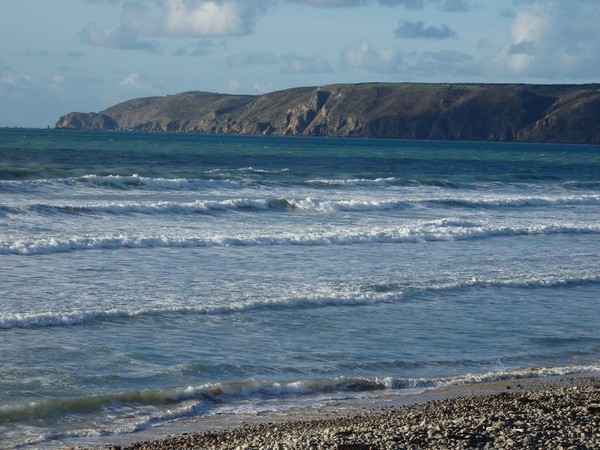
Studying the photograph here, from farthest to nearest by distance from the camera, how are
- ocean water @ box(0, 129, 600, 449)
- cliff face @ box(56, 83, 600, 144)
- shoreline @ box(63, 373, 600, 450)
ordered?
1. cliff face @ box(56, 83, 600, 144)
2. ocean water @ box(0, 129, 600, 449)
3. shoreline @ box(63, 373, 600, 450)

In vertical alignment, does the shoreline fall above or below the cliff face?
below

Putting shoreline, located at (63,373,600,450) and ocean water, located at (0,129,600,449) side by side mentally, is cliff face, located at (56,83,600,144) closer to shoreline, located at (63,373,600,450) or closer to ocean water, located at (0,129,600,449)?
ocean water, located at (0,129,600,449)

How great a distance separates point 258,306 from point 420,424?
634 centimetres

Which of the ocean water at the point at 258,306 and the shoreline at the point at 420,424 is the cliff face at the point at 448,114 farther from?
the shoreline at the point at 420,424

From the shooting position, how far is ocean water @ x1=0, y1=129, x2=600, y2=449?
11.3 m

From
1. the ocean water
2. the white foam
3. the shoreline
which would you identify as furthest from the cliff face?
the shoreline

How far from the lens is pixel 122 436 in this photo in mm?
9828

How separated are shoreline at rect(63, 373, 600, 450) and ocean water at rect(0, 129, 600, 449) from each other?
15.6 inches

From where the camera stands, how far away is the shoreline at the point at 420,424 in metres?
9.06

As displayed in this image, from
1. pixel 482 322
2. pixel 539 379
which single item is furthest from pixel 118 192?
pixel 539 379

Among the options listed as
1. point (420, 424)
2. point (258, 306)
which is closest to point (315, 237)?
point (258, 306)

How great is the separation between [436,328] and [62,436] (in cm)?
691

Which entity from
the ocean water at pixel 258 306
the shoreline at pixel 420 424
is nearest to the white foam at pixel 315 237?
the ocean water at pixel 258 306

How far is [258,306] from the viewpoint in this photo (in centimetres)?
1578
